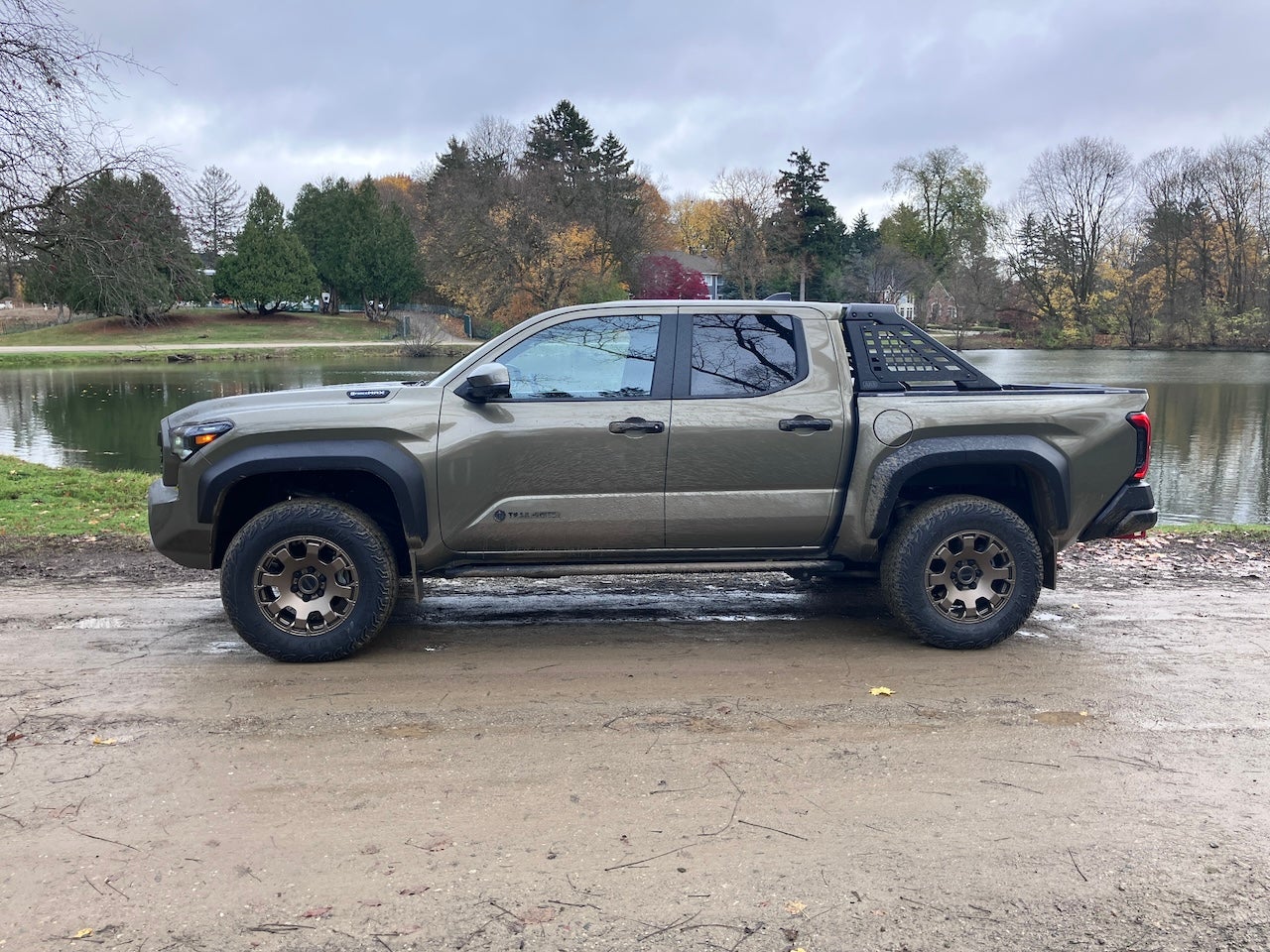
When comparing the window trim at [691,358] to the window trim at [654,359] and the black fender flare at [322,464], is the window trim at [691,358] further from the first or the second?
the black fender flare at [322,464]

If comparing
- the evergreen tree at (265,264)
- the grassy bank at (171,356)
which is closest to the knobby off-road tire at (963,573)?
the grassy bank at (171,356)

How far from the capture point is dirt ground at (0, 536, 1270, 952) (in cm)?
302

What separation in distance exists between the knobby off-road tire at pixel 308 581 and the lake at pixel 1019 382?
5.03 metres

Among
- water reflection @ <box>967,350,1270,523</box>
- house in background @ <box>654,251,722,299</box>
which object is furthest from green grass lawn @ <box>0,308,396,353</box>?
water reflection @ <box>967,350,1270,523</box>

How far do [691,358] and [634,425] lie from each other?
542 mm

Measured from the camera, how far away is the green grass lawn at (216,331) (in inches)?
2360

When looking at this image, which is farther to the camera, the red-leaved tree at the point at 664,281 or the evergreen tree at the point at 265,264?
the red-leaved tree at the point at 664,281

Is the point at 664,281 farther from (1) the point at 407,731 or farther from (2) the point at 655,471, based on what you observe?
(1) the point at 407,731

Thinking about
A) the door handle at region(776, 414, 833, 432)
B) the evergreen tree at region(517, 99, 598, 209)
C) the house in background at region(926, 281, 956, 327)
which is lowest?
the door handle at region(776, 414, 833, 432)

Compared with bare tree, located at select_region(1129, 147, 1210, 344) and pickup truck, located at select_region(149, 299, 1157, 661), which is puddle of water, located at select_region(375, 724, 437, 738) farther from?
bare tree, located at select_region(1129, 147, 1210, 344)

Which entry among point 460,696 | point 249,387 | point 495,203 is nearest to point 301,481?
point 460,696

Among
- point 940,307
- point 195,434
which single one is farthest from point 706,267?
point 195,434

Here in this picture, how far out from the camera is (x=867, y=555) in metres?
5.83

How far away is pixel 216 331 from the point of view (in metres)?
63.9
